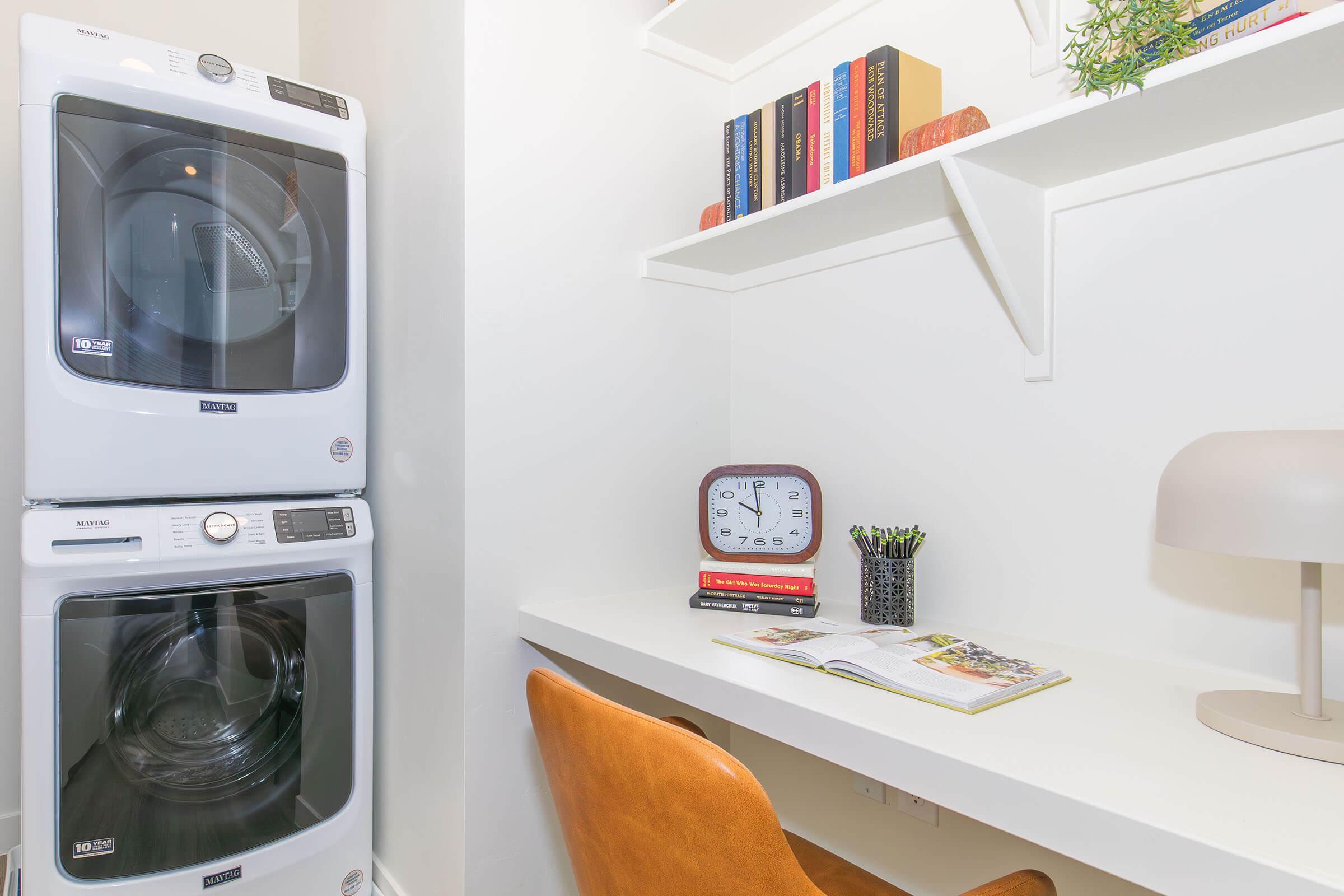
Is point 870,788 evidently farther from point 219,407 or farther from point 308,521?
point 219,407

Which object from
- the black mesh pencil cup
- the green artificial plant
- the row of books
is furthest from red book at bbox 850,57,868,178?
the black mesh pencil cup

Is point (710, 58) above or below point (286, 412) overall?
above

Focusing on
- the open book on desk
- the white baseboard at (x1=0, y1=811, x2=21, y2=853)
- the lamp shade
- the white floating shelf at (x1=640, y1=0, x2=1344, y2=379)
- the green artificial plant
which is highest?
the green artificial plant

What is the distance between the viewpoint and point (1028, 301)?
125 centimetres

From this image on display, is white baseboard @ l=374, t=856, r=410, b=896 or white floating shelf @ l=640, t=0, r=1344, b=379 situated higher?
white floating shelf @ l=640, t=0, r=1344, b=379

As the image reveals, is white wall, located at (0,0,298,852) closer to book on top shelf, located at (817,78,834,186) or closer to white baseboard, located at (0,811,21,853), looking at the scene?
white baseboard, located at (0,811,21,853)

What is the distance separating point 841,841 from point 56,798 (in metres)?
1.50

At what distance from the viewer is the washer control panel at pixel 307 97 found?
1.65 meters

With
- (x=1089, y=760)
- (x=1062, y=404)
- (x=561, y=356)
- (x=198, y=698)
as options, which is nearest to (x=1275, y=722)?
(x=1089, y=760)

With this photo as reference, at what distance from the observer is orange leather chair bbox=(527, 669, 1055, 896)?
2.42ft

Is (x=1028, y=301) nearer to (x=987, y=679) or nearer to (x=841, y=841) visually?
(x=987, y=679)

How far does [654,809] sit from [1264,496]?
27.5 inches

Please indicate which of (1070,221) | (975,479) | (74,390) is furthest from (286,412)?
(1070,221)

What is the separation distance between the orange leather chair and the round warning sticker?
0.91 metres
